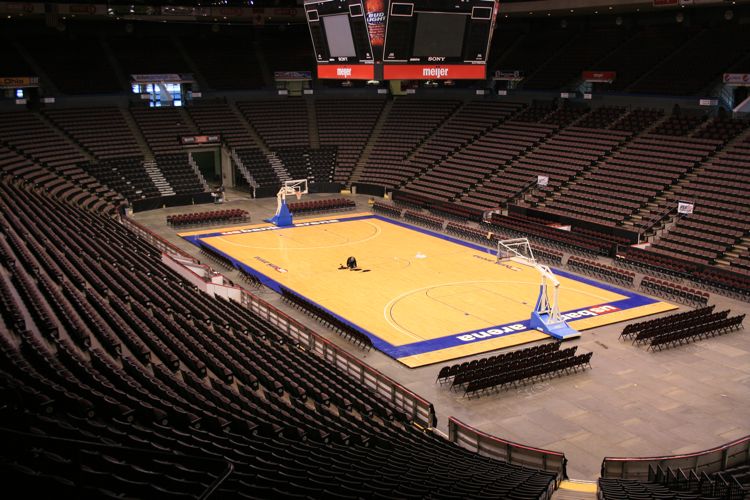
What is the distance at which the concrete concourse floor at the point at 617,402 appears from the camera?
1861 cm

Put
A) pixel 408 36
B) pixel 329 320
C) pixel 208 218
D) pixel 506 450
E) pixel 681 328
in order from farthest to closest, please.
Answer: pixel 208 218 → pixel 408 36 → pixel 329 320 → pixel 681 328 → pixel 506 450

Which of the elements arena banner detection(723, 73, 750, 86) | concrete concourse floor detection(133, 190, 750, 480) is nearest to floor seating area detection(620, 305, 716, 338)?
concrete concourse floor detection(133, 190, 750, 480)

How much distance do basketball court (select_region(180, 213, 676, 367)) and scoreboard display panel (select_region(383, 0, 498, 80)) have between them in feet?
30.4

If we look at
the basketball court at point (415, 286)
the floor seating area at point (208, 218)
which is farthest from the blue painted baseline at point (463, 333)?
the floor seating area at point (208, 218)

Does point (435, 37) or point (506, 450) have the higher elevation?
point (435, 37)

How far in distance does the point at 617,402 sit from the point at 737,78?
3207 centimetres

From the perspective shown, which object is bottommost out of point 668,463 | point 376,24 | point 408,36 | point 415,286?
point 415,286

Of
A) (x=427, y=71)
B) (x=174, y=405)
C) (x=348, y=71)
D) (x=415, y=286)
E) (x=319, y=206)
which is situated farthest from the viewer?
(x=319, y=206)

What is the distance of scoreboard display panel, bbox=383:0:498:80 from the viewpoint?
3194 centimetres

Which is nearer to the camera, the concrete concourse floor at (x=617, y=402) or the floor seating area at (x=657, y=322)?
the concrete concourse floor at (x=617, y=402)

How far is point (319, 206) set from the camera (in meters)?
48.6

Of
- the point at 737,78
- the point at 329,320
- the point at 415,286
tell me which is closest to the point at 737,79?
the point at 737,78

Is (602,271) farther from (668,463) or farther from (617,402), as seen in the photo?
(668,463)

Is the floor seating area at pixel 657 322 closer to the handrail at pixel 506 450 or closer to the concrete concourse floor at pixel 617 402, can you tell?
the concrete concourse floor at pixel 617 402
